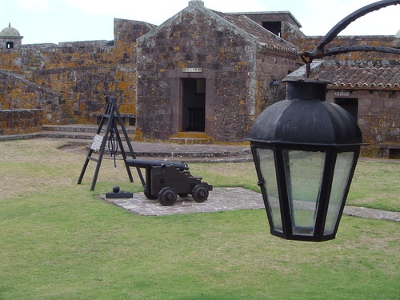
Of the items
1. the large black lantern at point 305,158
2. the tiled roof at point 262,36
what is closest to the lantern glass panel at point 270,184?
the large black lantern at point 305,158

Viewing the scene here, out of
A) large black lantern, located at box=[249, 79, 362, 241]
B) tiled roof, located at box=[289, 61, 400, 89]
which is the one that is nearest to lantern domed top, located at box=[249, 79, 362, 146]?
large black lantern, located at box=[249, 79, 362, 241]

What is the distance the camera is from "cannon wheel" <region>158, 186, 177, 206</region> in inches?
423

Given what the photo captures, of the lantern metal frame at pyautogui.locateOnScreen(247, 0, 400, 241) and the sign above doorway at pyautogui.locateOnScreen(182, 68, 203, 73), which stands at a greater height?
the sign above doorway at pyautogui.locateOnScreen(182, 68, 203, 73)

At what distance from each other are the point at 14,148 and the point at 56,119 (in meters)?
6.17

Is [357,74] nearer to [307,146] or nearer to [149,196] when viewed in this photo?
[149,196]

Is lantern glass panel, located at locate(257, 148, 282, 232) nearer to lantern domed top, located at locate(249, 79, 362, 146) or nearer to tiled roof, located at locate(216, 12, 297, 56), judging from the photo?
lantern domed top, located at locate(249, 79, 362, 146)

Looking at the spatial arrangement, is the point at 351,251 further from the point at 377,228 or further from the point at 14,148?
the point at 14,148

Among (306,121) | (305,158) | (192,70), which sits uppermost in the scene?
(192,70)

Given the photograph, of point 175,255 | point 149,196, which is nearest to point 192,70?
point 149,196

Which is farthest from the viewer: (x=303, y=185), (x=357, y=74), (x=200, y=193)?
(x=357, y=74)

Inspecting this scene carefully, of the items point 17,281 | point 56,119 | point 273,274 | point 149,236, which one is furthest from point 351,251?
point 56,119

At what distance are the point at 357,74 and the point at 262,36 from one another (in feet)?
10.4

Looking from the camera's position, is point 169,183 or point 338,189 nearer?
point 338,189

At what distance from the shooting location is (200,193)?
1105 cm
